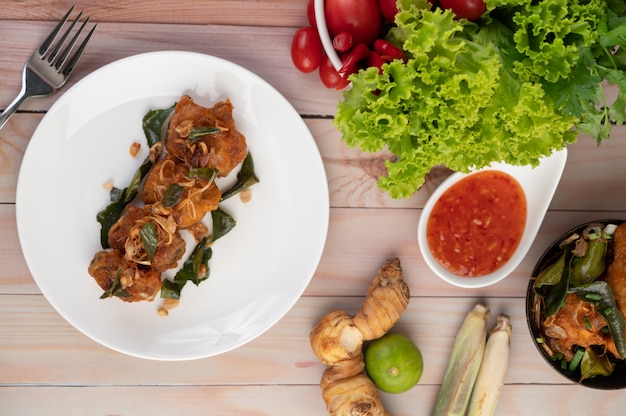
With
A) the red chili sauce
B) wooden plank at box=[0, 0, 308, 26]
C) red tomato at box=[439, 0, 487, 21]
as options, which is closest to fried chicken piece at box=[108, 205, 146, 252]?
wooden plank at box=[0, 0, 308, 26]

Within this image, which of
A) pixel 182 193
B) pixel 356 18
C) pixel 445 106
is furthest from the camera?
pixel 182 193

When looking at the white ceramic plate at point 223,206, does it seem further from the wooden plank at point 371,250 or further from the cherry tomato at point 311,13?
the cherry tomato at point 311,13

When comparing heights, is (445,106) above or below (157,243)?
above

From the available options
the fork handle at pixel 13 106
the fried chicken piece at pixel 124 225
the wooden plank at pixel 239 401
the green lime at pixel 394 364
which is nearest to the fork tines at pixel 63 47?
the fork handle at pixel 13 106

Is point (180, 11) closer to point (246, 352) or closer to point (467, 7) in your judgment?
point (467, 7)

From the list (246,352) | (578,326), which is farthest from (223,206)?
(578,326)

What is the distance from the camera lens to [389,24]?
1.90 meters

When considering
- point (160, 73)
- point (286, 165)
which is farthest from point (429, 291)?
point (160, 73)

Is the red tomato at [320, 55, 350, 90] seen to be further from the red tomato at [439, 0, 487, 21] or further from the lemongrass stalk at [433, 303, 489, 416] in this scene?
the lemongrass stalk at [433, 303, 489, 416]

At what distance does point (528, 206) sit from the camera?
2.11 meters

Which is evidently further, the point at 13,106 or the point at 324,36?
the point at 13,106

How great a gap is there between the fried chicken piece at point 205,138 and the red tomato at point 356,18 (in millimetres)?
437

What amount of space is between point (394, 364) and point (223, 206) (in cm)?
82

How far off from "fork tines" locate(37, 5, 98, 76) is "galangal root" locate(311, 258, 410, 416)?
4.08 ft
